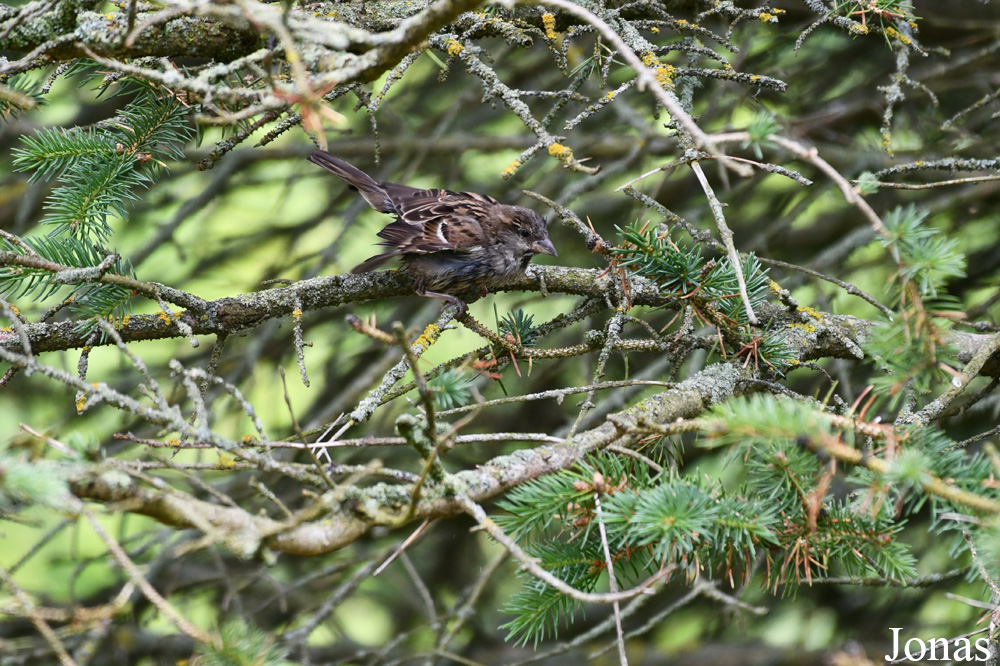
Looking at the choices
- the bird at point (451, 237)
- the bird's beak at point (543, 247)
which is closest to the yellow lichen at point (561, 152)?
the bird at point (451, 237)

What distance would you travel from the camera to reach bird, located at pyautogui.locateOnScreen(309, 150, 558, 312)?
3.80 m

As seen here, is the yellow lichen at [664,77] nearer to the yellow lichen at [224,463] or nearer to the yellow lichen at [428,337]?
the yellow lichen at [428,337]

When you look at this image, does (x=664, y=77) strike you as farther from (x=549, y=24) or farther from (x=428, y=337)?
(x=428, y=337)

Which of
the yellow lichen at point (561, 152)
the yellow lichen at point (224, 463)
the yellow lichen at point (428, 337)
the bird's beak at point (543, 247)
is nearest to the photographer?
the yellow lichen at point (224, 463)

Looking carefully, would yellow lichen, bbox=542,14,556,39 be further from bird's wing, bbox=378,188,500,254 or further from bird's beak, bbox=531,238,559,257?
bird's beak, bbox=531,238,559,257

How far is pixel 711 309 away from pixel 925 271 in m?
1.00

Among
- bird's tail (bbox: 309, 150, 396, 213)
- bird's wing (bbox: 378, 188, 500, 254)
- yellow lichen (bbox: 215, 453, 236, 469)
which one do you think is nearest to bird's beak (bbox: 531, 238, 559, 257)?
bird's wing (bbox: 378, 188, 500, 254)

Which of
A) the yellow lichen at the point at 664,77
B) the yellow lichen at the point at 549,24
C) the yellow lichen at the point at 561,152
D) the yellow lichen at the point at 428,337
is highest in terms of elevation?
the yellow lichen at the point at 549,24

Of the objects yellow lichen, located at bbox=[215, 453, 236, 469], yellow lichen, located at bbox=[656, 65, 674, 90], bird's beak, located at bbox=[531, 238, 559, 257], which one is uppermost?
yellow lichen, located at bbox=[656, 65, 674, 90]

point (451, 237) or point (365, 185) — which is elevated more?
point (365, 185)

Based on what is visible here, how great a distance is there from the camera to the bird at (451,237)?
380 centimetres

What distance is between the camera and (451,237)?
3922mm

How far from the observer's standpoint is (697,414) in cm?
261

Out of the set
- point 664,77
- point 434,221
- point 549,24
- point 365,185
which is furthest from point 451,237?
point 664,77
